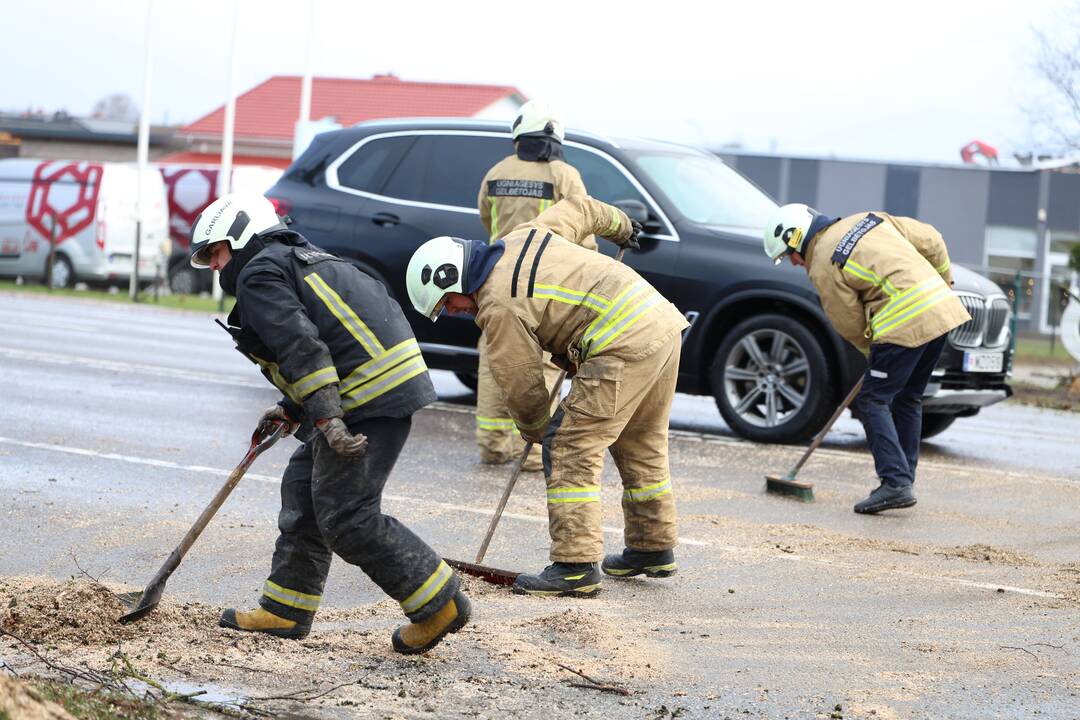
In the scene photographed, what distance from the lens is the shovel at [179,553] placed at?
5016mm

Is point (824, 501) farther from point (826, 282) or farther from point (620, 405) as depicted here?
point (620, 405)

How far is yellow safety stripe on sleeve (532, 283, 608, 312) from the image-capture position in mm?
5656

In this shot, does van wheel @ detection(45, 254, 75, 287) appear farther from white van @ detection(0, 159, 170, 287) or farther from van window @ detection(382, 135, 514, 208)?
van window @ detection(382, 135, 514, 208)

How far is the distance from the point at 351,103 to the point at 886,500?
4652cm

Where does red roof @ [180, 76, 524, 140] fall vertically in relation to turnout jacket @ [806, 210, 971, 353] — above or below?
above

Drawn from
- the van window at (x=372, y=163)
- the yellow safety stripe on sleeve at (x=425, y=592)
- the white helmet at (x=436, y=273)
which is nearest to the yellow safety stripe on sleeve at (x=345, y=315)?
the white helmet at (x=436, y=273)

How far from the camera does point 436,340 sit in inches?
432

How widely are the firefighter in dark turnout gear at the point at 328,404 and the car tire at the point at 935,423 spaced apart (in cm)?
689

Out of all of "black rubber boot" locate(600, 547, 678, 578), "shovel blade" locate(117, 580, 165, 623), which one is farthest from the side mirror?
"shovel blade" locate(117, 580, 165, 623)

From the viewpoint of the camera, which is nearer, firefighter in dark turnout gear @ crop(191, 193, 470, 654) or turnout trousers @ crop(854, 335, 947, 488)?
firefighter in dark turnout gear @ crop(191, 193, 470, 654)

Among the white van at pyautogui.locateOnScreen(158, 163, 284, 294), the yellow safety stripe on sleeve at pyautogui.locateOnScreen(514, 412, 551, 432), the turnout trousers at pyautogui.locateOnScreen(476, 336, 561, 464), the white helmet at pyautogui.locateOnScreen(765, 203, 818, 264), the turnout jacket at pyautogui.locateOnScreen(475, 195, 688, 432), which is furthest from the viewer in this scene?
the white van at pyautogui.locateOnScreen(158, 163, 284, 294)

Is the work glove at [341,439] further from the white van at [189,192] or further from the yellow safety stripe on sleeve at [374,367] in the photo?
the white van at [189,192]

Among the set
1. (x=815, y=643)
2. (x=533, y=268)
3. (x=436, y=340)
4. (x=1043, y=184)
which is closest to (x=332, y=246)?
(x=436, y=340)

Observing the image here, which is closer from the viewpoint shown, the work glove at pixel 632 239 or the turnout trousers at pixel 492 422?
the work glove at pixel 632 239
